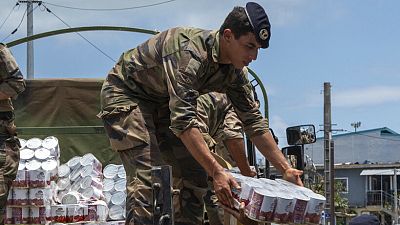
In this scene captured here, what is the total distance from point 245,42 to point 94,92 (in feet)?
13.0

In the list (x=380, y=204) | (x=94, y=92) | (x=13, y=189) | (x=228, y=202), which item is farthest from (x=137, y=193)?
(x=380, y=204)

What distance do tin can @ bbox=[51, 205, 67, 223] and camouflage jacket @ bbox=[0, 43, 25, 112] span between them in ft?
2.81

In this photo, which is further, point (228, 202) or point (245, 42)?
point (245, 42)

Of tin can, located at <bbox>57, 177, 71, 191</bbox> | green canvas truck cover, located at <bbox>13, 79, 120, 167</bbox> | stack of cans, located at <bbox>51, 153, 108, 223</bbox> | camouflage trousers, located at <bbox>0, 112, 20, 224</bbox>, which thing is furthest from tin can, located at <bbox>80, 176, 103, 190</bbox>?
green canvas truck cover, located at <bbox>13, 79, 120, 167</bbox>

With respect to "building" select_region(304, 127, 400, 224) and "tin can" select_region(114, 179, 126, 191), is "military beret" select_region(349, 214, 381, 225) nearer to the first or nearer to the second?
"tin can" select_region(114, 179, 126, 191)

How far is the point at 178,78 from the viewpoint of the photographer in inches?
167

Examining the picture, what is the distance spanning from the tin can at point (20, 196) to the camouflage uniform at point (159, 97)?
1695mm

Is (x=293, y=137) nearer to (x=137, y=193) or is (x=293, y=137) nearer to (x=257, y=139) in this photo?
(x=257, y=139)

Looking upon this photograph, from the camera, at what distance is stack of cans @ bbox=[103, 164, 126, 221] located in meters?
6.49

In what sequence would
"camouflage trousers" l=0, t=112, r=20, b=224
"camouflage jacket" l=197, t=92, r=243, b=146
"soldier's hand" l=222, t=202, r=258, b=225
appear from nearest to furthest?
"soldier's hand" l=222, t=202, r=258, b=225 → "camouflage trousers" l=0, t=112, r=20, b=224 → "camouflage jacket" l=197, t=92, r=243, b=146

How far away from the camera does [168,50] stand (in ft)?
14.5

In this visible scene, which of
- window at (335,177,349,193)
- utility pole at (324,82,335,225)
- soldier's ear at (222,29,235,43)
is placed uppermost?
soldier's ear at (222,29,235,43)

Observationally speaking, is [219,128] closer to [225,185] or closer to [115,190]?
[115,190]

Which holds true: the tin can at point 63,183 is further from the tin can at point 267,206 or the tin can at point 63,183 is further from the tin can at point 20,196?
the tin can at point 267,206
